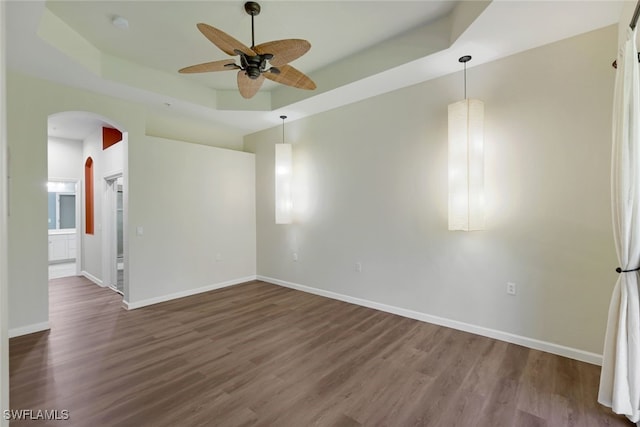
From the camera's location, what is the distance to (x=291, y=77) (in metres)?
2.65

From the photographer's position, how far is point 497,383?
2219 mm

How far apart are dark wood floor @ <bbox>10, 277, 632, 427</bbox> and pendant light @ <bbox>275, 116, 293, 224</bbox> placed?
172cm

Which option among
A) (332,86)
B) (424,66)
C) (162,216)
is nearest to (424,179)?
(424,66)

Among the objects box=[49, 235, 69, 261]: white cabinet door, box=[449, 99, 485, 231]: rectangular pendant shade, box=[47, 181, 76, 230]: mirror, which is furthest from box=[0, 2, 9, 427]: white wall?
box=[47, 181, 76, 230]: mirror

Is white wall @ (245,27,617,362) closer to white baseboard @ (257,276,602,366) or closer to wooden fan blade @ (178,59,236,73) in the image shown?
white baseboard @ (257,276,602,366)

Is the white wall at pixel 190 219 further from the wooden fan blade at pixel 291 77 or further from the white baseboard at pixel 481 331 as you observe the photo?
the wooden fan blade at pixel 291 77

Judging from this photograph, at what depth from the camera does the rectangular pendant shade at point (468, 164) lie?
2848mm

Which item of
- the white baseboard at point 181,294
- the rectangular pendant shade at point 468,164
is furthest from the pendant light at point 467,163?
the white baseboard at point 181,294

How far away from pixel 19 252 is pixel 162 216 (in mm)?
1548

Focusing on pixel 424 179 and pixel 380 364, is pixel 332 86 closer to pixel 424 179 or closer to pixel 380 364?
pixel 424 179

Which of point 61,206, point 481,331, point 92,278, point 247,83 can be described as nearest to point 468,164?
point 481,331

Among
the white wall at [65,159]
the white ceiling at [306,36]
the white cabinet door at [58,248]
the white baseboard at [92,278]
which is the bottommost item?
the white baseboard at [92,278]

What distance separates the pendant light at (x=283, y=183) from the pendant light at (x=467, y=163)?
8.55 ft

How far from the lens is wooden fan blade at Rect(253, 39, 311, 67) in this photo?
2014 millimetres
